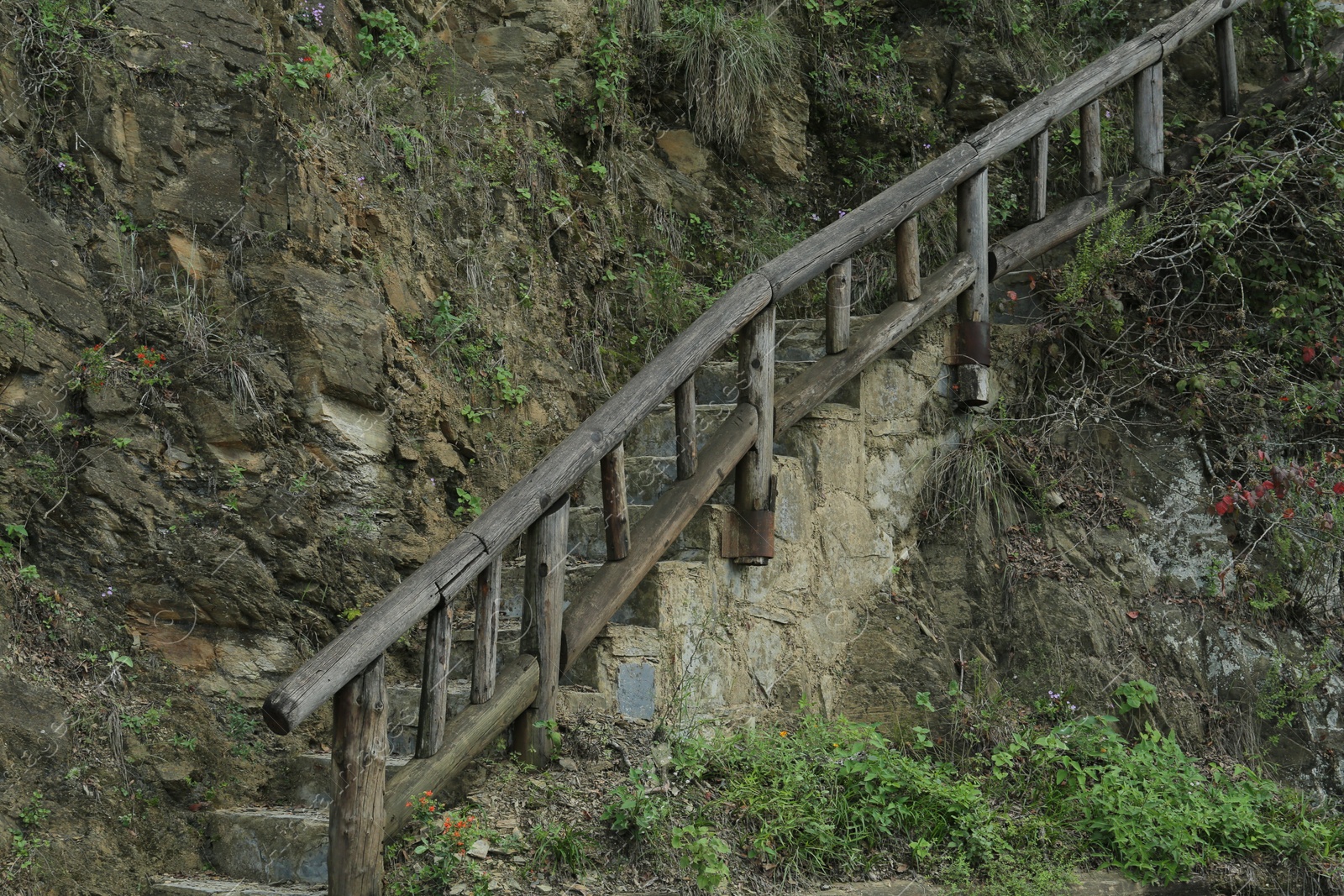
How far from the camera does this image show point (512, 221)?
567 cm

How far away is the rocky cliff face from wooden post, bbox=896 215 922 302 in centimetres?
37

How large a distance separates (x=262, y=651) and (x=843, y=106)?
4799 mm

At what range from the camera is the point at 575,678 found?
13.6 feet

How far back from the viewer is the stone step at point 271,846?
11.9 feet

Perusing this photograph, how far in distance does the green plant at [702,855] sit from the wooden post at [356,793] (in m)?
0.91

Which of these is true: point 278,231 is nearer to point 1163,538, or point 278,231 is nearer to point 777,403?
point 777,403

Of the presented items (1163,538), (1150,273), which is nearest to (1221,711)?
(1163,538)

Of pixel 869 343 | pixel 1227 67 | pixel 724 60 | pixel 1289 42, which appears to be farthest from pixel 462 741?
pixel 1289 42

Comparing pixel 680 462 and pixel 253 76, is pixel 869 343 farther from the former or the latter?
pixel 253 76

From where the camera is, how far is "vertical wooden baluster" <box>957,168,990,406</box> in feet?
17.9

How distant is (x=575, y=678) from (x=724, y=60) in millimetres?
3983

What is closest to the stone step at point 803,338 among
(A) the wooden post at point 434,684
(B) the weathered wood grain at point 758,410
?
(B) the weathered wood grain at point 758,410

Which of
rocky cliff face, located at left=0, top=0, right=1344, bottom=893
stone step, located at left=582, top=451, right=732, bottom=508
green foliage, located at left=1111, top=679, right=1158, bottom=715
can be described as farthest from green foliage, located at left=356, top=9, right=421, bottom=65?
green foliage, located at left=1111, top=679, right=1158, bottom=715

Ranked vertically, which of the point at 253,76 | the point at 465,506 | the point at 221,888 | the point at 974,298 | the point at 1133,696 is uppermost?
the point at 253,76
